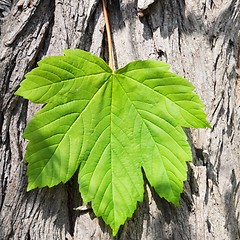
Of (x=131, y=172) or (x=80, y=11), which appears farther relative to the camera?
(x=80, y=11)

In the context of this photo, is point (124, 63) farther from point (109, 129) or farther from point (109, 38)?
point (109, 129)

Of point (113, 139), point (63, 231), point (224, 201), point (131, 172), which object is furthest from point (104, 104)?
point (224, 201)

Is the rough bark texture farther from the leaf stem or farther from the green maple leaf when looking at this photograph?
the green maple leaf

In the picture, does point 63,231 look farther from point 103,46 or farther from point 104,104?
point 103,46

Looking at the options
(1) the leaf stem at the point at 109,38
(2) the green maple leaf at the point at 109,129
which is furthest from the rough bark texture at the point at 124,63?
(2) the green maple leaf at the point at 109,129

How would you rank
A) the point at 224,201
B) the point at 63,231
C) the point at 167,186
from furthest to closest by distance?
the point at 224,201, the point at 63,231, the point at 167,186

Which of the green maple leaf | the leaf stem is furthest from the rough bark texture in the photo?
the green maple leaf

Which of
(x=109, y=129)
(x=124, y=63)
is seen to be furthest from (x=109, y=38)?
(x=109, y=129)
